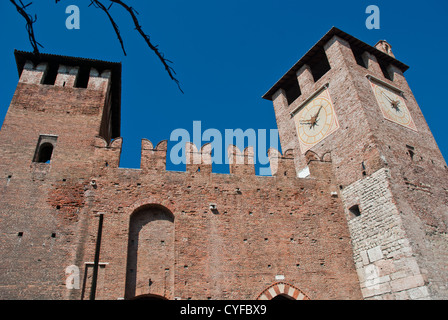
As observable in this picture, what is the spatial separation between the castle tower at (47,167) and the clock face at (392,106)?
33.3 ft

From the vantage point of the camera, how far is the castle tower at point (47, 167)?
27.6 feet

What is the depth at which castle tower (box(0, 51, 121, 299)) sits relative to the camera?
8.42 metres

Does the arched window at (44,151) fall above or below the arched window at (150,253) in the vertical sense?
above

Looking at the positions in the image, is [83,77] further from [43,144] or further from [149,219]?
[149,219]

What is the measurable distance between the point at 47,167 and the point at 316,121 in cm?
979

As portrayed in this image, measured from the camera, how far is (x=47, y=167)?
33.1 ft

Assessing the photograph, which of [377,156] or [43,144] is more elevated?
[43,144]

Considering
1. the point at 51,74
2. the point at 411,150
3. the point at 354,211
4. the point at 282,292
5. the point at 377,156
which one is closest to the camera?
the point at 282,292

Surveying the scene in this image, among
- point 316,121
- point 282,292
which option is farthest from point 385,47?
point 282,292

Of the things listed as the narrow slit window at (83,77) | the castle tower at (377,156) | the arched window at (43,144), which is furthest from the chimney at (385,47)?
the arched window at (43,144)

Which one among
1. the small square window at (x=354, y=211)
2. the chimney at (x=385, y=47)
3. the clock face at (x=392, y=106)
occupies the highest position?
the chimney at (x=385, y=47)

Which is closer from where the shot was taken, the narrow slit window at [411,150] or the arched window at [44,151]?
the arched window at [44,151]

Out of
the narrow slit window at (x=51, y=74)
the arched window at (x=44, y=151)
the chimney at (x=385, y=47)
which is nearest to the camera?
the arched window at (x=44, y=151)

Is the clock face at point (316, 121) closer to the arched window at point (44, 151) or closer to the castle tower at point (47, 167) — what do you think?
the castle tower at point (47, 167)
